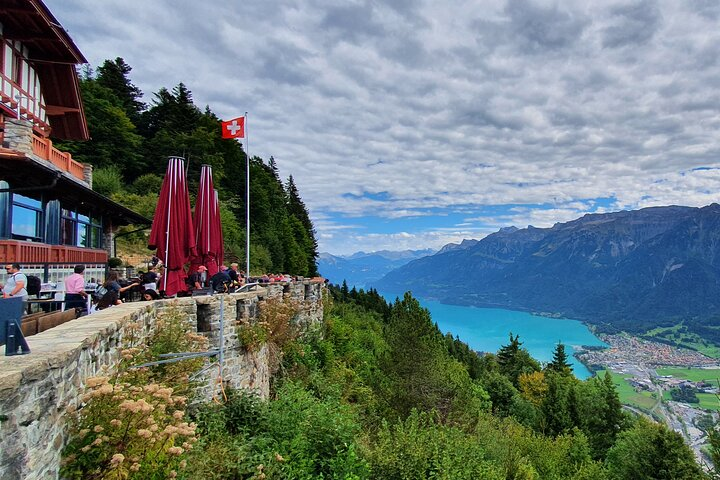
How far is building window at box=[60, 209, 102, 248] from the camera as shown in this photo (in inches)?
592

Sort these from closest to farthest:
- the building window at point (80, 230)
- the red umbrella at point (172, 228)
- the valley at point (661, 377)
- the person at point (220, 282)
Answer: the person at point (220, 282)
the red umbrella at point (172, 228)
the building window at point (80, 230)
the valley at point (661, 377)

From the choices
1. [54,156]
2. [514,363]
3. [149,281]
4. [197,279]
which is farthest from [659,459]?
[514,363]

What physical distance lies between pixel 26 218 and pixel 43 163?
225cm

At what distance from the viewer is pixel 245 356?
30.9ft

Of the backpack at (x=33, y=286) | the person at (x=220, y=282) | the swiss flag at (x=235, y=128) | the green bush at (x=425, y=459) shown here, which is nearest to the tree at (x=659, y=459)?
the green bush at (x=425, y=459)

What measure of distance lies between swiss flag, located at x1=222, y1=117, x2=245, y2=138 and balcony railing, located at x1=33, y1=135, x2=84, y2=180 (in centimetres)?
560

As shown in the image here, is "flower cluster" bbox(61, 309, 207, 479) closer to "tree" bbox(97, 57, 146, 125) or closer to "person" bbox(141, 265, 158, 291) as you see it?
"person" bbox(141, 265, 158, 291)

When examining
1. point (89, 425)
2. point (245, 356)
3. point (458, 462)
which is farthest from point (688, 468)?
point (89, 425)

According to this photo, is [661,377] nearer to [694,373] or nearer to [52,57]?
[694,373]

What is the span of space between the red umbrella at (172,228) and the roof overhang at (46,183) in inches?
139

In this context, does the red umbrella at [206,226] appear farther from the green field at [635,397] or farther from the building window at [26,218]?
the green field at [635,397]

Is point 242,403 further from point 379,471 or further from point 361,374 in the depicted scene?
point 361,374

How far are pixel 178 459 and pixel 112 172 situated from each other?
92.8 ft

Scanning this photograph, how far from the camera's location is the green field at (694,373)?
13400cm
